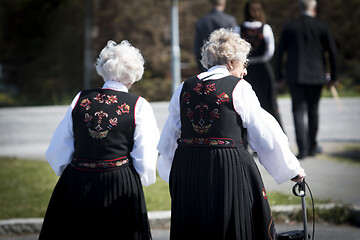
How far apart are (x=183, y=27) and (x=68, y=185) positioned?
11210 mm

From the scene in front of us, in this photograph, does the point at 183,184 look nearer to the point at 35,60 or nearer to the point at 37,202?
the point at 37,202

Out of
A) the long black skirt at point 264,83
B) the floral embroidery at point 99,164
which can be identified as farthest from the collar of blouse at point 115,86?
the long black skirt at point 264,83

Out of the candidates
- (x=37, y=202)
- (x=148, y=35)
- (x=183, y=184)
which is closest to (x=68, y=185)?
(x=183, y=184)

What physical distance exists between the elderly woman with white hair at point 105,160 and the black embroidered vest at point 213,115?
1.37ft

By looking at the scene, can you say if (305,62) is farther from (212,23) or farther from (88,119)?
(88,119)

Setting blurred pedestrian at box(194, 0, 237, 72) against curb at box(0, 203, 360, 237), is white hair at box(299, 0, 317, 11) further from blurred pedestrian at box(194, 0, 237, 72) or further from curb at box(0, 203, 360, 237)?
curb at box(0, 203, 360, 237)

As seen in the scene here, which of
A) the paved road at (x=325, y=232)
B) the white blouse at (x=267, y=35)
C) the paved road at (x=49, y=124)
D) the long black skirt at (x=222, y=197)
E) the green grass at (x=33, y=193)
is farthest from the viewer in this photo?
the paved road at (x=49, y=124)

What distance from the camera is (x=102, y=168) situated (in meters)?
3.41

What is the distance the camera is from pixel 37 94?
49.1 feet

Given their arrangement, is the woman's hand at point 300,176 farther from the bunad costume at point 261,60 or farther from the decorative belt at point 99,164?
the bunad costume at point 261,60

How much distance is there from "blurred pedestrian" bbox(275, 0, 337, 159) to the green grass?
6.65 ft

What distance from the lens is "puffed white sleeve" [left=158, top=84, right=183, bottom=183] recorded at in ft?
11.0

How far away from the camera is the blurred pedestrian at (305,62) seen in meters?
7.32

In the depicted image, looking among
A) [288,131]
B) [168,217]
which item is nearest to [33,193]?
[168,217]
